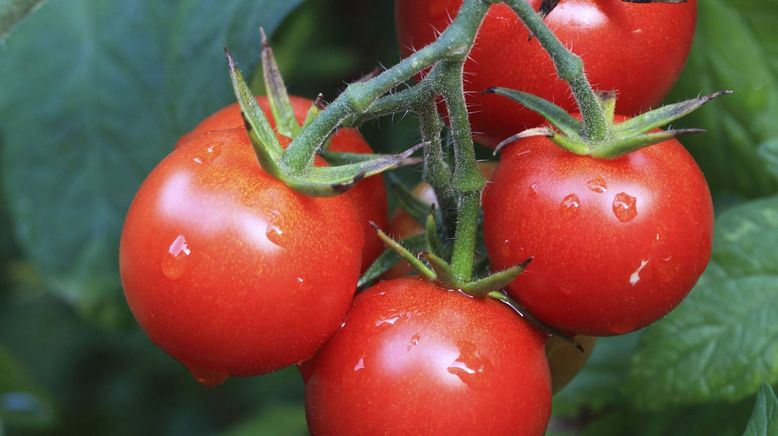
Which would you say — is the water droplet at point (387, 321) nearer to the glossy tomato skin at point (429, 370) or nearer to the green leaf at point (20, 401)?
the glossy tomato skin at point (429, 370)

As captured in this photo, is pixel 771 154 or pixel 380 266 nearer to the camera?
pixel 380 266

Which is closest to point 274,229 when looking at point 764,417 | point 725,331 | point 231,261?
point 231,261

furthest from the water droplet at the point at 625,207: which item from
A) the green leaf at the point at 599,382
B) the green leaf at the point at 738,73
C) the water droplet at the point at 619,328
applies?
the green leaf at the point at 599,382

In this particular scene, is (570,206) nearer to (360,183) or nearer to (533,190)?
(533,190)

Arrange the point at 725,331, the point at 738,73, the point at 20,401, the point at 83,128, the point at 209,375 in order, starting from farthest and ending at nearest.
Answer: the point at 20,401, the point at 83,128, the point at 738,73, the point at 725,331, the point at 209,375

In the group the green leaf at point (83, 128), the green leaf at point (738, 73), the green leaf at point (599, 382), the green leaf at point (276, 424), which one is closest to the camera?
the green leaf at point (738, 73)

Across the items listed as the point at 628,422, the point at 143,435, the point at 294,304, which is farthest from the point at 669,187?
the point at 143,435

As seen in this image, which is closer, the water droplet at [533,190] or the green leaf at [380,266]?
the water droplet at [533,190]

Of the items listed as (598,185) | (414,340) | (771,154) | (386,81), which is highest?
(386,81)

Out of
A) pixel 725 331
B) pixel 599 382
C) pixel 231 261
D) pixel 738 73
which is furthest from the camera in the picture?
pixel 599 382
